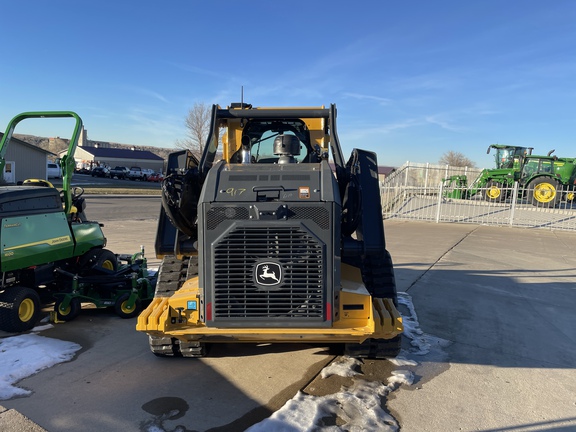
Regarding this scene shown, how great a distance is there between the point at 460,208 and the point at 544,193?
492cm

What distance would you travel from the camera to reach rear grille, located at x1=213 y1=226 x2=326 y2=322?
3.19 meters

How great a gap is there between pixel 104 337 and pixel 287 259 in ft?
8.29

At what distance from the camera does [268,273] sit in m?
3.22

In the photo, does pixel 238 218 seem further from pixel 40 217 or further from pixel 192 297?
pixel 40 217

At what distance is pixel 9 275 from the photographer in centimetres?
470

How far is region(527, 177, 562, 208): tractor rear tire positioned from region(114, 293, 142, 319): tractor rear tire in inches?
738

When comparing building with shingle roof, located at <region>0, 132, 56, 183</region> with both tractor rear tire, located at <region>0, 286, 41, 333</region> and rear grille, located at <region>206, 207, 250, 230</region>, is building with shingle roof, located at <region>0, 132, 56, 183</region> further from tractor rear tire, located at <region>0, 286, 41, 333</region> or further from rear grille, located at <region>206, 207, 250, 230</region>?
rear grille, located at <region>206, 207, 250, 230</region>

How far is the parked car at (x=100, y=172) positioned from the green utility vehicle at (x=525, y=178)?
39817mm

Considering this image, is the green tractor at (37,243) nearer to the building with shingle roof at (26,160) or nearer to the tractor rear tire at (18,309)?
the tractor rear tire at (18,309)

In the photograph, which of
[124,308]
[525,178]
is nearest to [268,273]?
[124,308]

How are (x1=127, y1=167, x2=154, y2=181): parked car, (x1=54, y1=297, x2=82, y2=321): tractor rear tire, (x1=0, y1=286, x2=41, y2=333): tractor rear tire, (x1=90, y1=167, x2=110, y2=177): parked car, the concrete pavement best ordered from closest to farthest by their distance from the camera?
the concrete pavement, (x1=0, y1=286, x2=41, y2=333): tractor rear tire, (x1=54, y1=297, x2=82, y2=321): tractor rear tire, (x1=127, y1=167, x2=154, y2=181): parked car, (x1=90, y1=167, x2=110, y2=177): parked car

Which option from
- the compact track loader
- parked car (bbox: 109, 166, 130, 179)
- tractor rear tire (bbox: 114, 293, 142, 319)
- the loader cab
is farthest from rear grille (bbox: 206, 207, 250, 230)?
parked car (bbox: 109, 166, 130, 179)

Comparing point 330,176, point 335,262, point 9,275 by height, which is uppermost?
point 330,176

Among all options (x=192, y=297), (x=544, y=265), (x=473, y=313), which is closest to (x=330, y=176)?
(x=192, y=297)
